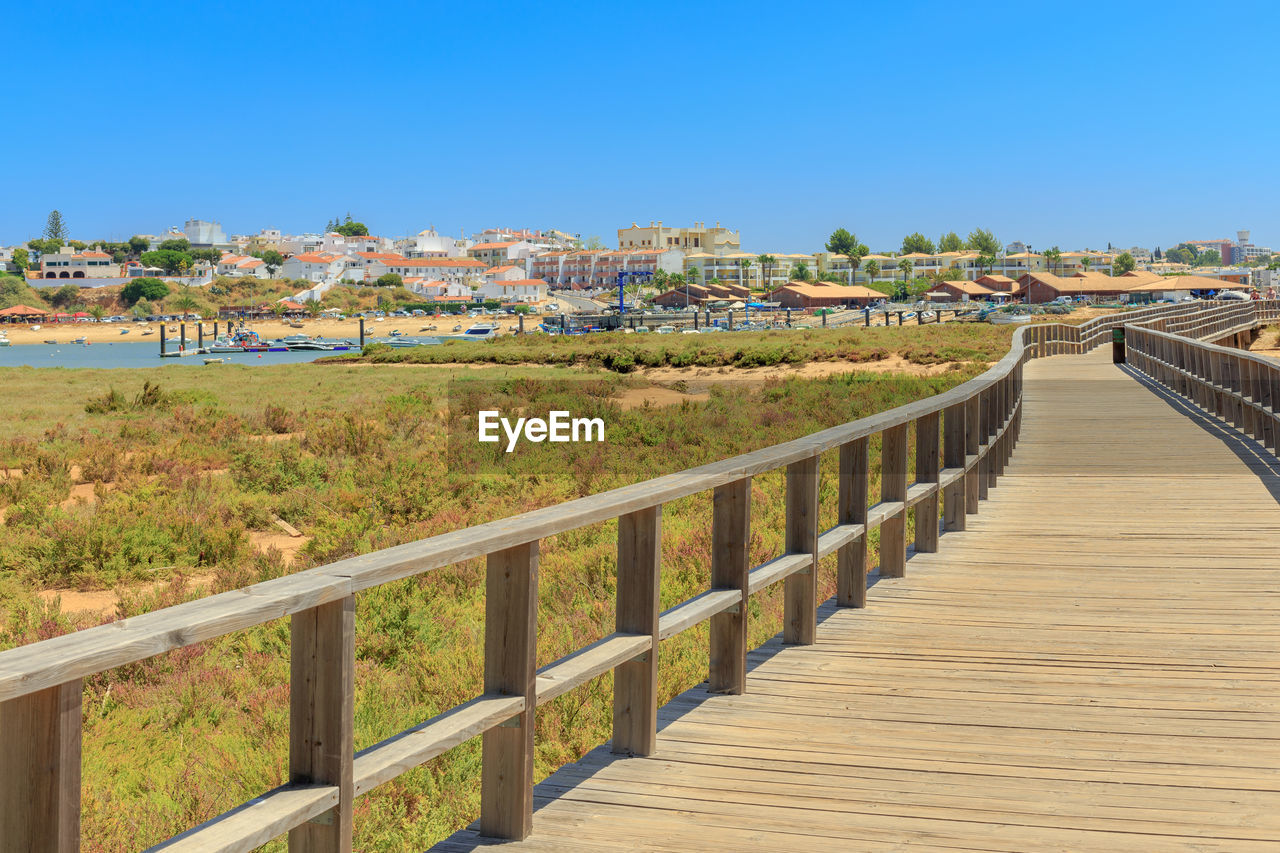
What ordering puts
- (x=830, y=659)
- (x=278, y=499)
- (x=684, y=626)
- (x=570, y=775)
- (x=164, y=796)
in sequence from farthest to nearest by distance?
(x=278, y=499) → (x=830, y=659) → (x=164, y=796) → (x=684, y=626) → (x=570, y=775)

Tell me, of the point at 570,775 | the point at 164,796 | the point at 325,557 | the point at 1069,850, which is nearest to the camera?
the point at 1069,850

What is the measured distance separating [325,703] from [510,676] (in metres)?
0.83

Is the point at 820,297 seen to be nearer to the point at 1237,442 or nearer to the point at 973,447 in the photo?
the point at 1237,442

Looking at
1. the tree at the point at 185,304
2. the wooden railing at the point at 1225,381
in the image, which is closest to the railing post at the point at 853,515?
the wooden railing at the point at 1225,381

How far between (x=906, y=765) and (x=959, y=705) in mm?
807

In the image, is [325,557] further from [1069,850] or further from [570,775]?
[1069,850]

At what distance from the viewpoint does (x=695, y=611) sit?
4.61 metres

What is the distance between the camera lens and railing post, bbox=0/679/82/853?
209 centimetres

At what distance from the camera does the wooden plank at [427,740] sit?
2.94 meters

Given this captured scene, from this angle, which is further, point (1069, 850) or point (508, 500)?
point (508, 500)

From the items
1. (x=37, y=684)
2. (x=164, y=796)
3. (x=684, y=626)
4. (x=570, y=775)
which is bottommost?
(x=164, y=796)

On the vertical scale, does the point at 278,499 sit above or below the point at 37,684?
below

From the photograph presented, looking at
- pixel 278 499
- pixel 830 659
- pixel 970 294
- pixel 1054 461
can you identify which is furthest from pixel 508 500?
pixel 970 294

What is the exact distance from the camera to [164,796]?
17.5ft
